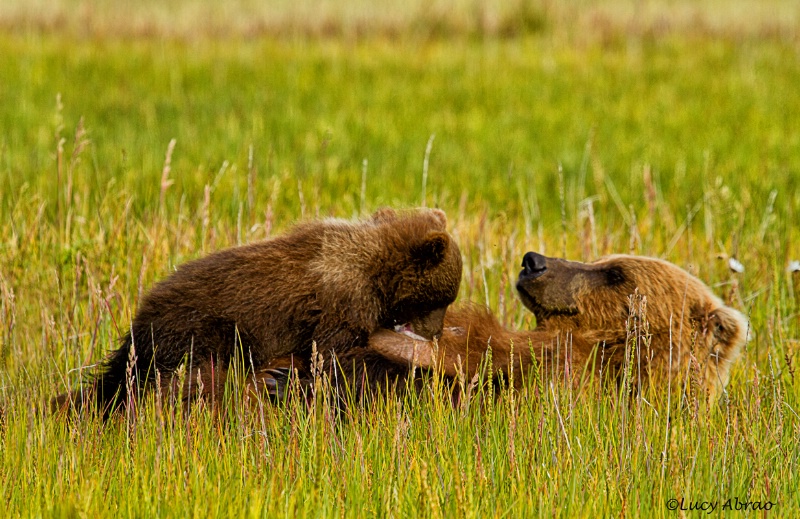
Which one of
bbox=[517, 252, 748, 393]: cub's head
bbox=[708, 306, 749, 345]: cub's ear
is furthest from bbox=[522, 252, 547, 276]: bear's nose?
bbox=[708, 306, 749, 345]: cub's ear

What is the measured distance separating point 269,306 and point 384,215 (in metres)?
1.04

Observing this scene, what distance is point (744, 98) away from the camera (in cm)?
1540

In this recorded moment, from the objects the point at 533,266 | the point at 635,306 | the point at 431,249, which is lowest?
the point at 635,306

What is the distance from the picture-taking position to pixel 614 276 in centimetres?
554

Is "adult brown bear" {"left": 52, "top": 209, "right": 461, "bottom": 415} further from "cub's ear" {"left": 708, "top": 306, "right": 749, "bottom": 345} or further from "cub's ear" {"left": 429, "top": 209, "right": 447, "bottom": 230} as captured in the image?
"cub's ear" {"left": 708, "top": 306, "right": 749, "bottom": 345}

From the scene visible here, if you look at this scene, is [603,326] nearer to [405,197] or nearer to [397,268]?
[397,268]

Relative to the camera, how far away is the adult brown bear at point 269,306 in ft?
15.2

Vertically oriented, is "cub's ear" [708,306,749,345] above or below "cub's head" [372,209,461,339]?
below

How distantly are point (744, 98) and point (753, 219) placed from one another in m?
7.33

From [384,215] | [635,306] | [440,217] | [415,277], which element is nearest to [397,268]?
[415,277]

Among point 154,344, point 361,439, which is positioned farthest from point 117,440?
point 361,439

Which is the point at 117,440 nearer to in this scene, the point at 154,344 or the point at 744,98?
the point at 154,344

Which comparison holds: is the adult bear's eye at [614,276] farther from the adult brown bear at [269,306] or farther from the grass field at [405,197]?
the adult brown bear at [269,306]

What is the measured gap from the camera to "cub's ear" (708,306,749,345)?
5250 millimetres
